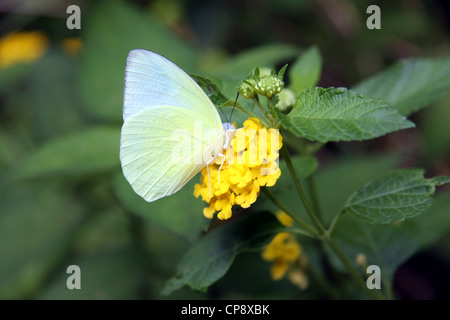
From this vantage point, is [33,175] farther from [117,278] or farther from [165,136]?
[165,136]

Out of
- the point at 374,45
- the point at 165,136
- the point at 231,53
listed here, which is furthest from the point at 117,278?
the point at 374,45

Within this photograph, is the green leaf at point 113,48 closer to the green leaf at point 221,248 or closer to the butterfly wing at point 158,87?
the butterfly wing at point 158,87

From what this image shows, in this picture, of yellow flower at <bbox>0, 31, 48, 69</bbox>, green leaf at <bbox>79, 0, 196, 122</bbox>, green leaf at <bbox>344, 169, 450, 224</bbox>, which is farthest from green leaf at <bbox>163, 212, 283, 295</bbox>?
yellow flower at <bbox>0, 31, 48, 69</bbox>

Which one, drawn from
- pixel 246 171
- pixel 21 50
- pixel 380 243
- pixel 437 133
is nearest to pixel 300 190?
pixel 246 171

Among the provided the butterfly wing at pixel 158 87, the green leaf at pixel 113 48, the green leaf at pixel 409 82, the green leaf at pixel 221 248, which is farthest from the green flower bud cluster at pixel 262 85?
the green leaf at pixel 113 48

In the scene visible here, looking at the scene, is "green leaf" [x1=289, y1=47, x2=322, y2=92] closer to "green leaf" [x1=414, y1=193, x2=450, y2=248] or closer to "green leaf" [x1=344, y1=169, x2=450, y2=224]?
"green leaf" [x1=344, y1=169, x2=450, y2=224]

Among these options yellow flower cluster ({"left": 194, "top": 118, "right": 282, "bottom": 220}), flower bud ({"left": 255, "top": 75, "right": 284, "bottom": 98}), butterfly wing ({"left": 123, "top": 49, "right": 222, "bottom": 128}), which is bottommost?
yellow flower cluster ({"left": 194, "top": 118, "right": 282, "bottom": 220})
